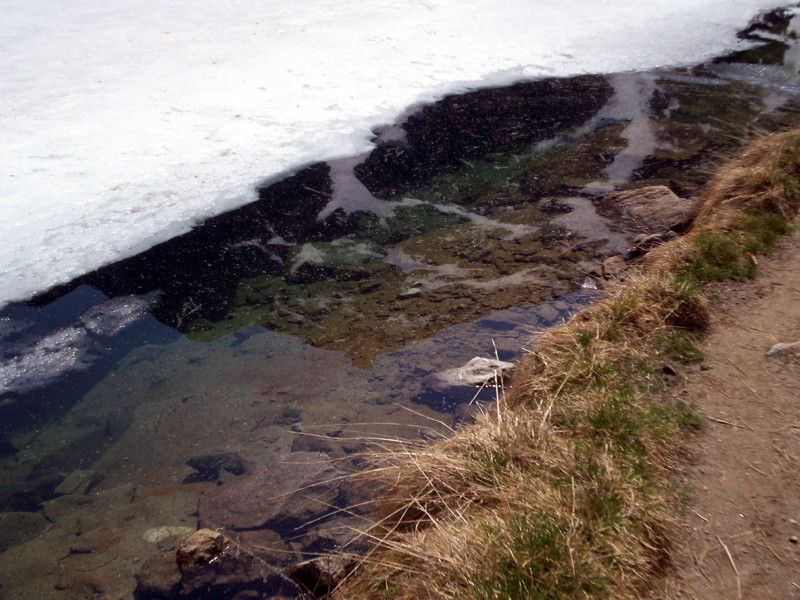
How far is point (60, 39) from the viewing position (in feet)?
28.9

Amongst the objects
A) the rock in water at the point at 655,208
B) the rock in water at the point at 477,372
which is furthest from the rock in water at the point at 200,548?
the rock in water at the point at 655,208

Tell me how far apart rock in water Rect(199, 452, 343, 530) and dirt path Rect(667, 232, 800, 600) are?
174 cm

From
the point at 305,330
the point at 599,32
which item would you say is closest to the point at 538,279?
the point at 305,330

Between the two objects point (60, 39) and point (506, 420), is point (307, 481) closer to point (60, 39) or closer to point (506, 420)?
point (506, 420)

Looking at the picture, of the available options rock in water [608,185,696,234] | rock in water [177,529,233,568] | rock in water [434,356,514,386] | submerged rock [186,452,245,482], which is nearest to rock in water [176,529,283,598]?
rock in water [177,529,233,568]

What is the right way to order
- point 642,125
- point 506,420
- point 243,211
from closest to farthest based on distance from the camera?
point 506,420 → point 243,211 → point 642,125

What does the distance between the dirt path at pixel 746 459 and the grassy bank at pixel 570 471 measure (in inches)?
3.9

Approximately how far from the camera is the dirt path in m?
1.95

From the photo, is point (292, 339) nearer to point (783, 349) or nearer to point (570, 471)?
point (570, 471)

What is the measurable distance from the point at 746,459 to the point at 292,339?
2.89m

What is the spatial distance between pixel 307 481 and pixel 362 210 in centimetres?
312

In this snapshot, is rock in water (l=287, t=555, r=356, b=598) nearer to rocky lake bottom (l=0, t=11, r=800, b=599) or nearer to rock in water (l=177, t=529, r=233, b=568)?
rocky lake bottom (l=0, t=11, r=800, b=599)

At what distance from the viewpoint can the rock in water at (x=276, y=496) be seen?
9.88ft

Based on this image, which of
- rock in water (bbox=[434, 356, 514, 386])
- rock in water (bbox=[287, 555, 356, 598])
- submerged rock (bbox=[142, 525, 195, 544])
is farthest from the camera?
rock in water (bbox=[434, 356, 514, 386])
